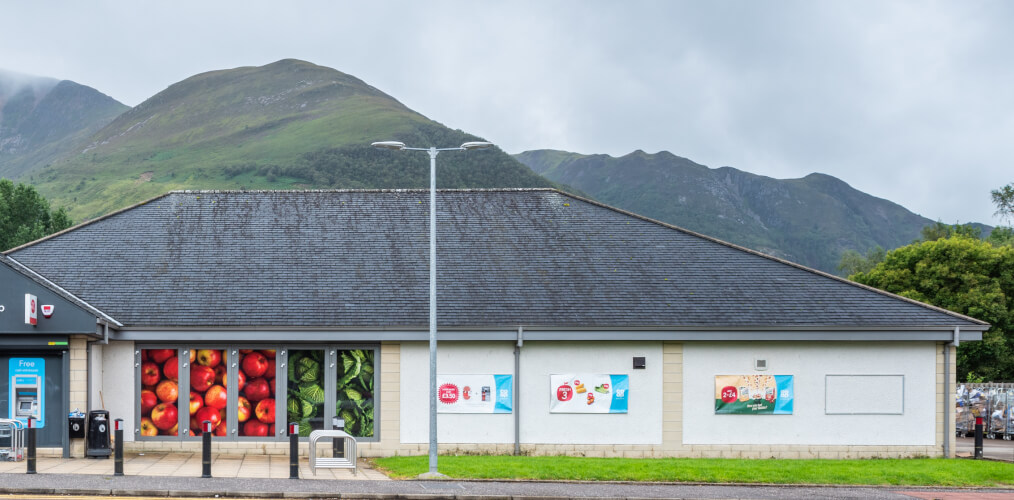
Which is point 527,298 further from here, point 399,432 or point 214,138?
point 214,138

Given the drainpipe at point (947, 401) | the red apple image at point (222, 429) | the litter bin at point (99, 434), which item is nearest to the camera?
the litter bin at point (99, 434)

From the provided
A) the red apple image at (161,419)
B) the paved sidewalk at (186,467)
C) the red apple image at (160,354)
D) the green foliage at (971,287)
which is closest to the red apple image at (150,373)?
the red apple image at (160,354)

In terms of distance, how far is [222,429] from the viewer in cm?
2044

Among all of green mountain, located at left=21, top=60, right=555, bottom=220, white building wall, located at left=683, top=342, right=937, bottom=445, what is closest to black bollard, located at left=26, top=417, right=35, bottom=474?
white building wall, located at left=683, top=342, right=937, bottom=445

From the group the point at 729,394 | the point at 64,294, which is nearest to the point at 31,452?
the point at 64,294

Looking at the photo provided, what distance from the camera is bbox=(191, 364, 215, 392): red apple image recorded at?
20.6m

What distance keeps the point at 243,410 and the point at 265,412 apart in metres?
0.51

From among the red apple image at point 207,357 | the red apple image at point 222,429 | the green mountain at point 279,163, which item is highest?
the green mountain at point 279,163

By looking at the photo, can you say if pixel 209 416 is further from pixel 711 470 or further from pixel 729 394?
pixel 729 394

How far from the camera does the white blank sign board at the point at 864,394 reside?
69.7 feet

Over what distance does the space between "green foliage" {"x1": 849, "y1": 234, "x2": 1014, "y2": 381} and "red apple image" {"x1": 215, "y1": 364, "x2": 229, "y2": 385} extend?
1419 inches

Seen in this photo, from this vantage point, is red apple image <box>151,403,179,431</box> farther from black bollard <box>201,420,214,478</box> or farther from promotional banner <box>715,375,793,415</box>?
promotional banner <box>715,375,793,415</box>

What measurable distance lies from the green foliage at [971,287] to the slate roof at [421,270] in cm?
2419

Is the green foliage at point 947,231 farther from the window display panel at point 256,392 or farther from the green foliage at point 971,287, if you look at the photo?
the window display panel at point 256,392
